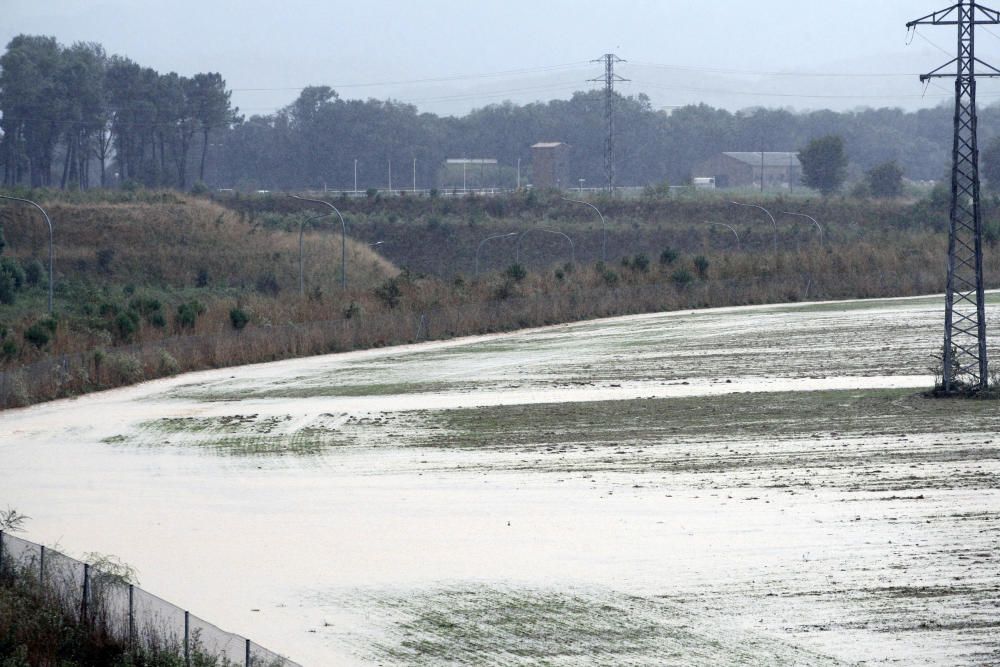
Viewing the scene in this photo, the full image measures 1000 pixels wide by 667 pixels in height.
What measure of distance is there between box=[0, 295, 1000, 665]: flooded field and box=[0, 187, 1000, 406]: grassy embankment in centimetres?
872

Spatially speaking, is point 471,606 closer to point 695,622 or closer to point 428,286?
point 695,622

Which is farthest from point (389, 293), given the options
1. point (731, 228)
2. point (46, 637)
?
point (731, 228)

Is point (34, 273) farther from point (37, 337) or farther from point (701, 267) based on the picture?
point (701, 267)

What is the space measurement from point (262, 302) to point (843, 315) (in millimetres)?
29542

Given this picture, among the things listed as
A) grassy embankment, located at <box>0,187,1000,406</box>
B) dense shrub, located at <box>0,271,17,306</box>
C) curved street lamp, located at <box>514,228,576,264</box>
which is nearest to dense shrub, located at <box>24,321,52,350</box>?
grassy embankment, located at <box>0,187,1000,406</box>

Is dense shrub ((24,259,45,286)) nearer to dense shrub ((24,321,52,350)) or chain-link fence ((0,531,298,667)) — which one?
dense shrub ((24,321,52,350))

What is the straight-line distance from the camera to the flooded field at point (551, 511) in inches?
670

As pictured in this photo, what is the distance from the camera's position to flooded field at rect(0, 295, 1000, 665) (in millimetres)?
17016

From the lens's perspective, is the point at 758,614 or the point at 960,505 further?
the point at 960,505

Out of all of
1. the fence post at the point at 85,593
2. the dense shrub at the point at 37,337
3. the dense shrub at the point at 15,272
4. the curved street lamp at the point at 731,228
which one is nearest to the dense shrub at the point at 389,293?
the dense shrub at the point at 37,337

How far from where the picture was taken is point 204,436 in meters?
34.5

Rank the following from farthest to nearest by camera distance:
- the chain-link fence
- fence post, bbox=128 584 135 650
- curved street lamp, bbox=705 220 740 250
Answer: curved street lamp, bbox=705 220 740 250
fence post, bbox=128 584 135 650
the chain-link fence

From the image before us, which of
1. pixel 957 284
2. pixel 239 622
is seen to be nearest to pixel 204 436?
pixel 239 622

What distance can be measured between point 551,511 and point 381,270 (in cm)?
8401
